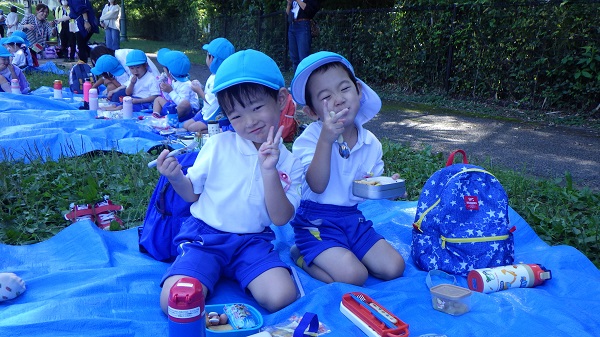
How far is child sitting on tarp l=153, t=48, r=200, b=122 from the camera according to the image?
6.41m

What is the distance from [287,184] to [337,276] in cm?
52

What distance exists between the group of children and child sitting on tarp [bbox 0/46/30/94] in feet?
22.3

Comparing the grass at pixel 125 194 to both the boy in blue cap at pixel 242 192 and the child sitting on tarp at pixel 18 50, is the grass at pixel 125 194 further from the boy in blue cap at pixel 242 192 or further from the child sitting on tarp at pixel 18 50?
the child sitting on tarp at pixel 18 50

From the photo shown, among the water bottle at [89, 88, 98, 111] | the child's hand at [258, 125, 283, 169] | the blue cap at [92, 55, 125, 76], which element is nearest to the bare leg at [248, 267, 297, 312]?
the child's hand at [258, 125, 283, 169]

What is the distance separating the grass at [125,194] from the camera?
3418 mm

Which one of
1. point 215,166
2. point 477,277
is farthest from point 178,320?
point 477,277

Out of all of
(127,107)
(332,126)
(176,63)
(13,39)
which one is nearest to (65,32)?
(13,39)

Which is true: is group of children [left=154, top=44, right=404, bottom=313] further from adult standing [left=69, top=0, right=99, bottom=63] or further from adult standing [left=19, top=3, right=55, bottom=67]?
adult standing [left=19, top=3, right=55, bottom=67]

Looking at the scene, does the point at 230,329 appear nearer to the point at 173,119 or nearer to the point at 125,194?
the point at 125,194

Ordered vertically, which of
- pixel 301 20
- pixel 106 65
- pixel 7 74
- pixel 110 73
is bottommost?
pixel 7 74

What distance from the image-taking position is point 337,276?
267 cm

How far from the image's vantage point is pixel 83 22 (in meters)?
12.0

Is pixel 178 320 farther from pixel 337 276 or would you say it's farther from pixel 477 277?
pixel 477 277

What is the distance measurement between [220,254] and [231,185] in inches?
12.9
